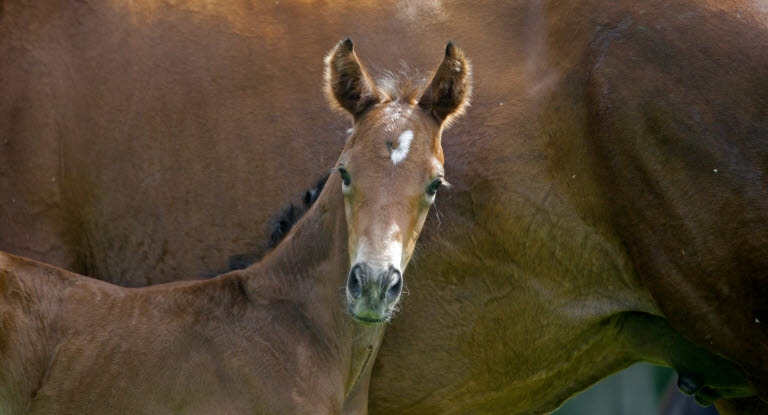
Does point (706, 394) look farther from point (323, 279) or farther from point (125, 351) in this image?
point (125, 351)

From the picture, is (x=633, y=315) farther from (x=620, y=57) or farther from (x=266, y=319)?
(x=266, y=319)

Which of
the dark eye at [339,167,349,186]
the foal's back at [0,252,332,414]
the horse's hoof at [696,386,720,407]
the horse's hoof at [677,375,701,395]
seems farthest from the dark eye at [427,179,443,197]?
the horse's hoof at [696,386,720,407]

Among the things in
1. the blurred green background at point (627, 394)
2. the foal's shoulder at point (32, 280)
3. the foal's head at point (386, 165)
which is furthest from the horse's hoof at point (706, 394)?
the blurred green background at point (627, 394)

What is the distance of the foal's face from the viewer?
325 cm

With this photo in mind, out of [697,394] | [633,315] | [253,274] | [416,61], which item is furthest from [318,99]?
[697,394]

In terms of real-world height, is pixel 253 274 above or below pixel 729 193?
above

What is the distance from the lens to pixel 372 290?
10.6 feet

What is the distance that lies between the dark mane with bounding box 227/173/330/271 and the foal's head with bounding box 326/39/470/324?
41cm

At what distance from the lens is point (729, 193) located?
368 cm

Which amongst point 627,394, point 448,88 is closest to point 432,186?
point 448,88

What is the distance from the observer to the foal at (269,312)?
11.5ft

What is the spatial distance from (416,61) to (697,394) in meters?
2.15

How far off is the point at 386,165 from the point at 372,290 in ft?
1.81

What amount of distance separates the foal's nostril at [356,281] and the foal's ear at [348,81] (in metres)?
0.85
